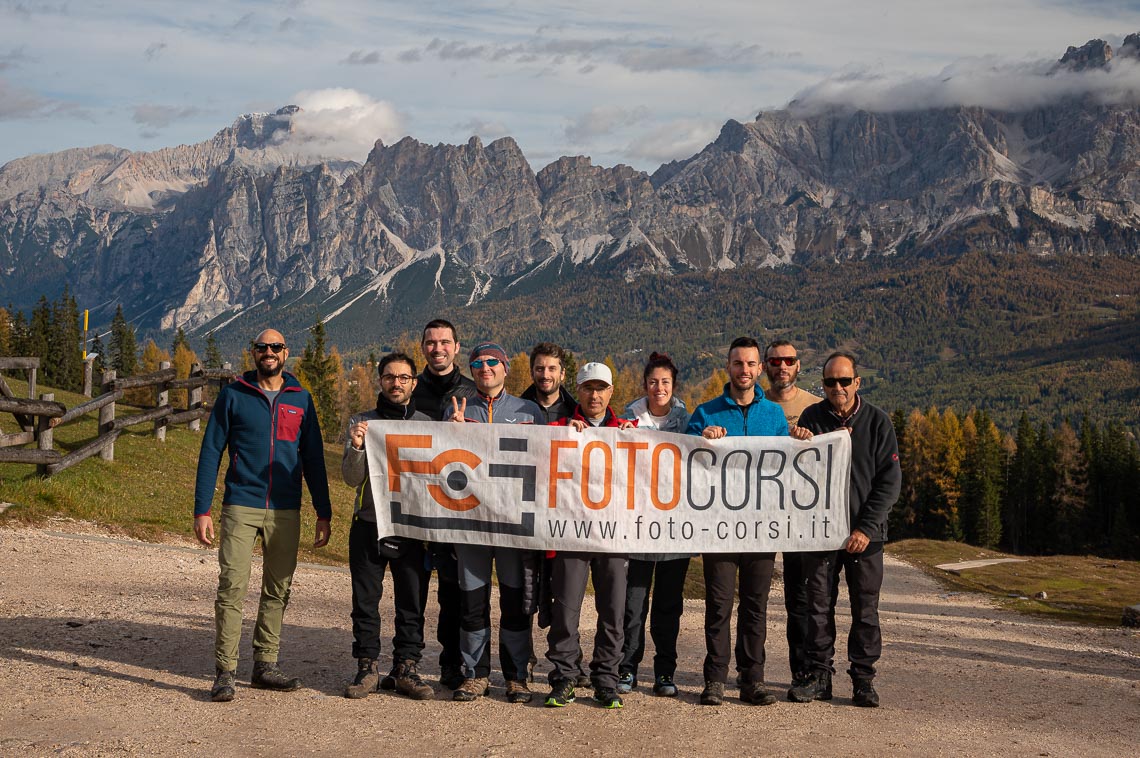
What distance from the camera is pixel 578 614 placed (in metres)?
9.52

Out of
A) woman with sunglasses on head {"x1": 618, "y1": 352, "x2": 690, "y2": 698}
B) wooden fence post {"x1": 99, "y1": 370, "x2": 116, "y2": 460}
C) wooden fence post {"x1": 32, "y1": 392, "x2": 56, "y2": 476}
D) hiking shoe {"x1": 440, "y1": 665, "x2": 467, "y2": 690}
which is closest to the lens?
hiking shoe {"x1": 440, "y1": 665, "x2": 467, "y2": 690}

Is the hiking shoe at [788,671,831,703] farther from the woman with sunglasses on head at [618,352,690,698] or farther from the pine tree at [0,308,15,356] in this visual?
the pine tree at [0,308,15,356]

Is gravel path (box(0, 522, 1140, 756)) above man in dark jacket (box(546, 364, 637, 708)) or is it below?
below

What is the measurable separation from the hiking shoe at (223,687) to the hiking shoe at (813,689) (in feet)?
17.0

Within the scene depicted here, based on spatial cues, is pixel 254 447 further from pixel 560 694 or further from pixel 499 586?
pixel 560 694

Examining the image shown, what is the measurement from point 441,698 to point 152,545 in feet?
30.0

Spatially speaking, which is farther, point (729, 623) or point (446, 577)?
point (446, 577)

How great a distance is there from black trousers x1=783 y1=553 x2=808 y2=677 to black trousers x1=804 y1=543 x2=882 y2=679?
0.46 feet

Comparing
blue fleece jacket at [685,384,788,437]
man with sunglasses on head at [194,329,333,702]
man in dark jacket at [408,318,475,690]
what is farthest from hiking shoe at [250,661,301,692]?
blue fleece jacket at [685,384,788,437]

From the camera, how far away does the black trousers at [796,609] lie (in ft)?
33.2

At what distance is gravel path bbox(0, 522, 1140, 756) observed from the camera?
8195 millimetres

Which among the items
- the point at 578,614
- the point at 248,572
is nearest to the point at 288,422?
the point at 248,572

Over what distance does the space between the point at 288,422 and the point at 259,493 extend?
0.71 metres

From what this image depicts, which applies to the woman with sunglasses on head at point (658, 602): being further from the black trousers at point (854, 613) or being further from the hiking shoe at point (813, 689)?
Result: the black trousers at point (854, 613)
